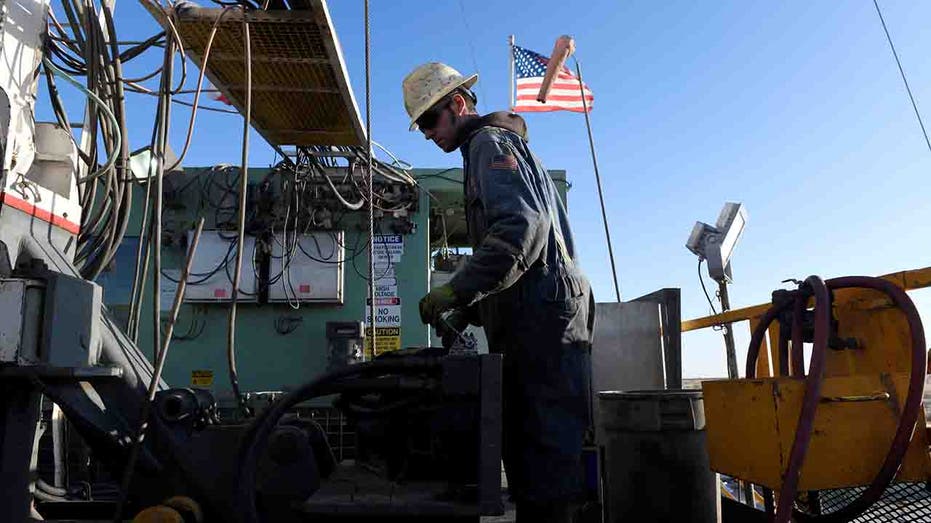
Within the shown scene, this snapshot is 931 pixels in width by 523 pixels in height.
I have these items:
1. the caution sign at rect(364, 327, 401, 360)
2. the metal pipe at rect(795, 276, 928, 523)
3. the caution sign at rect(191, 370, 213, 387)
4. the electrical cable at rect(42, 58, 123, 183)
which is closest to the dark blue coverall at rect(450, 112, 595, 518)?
the metal pipe at rect(795, 276, 928, 523)

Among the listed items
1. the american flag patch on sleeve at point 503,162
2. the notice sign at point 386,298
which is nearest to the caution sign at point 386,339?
the notice sign at point 386,298

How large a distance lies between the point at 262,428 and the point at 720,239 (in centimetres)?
406

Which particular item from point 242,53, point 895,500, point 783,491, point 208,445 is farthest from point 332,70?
point 895,500

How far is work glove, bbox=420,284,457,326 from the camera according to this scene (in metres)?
2.13

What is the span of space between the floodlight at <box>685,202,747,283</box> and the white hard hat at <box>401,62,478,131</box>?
2993 millimetres

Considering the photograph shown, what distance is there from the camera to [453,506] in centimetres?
170

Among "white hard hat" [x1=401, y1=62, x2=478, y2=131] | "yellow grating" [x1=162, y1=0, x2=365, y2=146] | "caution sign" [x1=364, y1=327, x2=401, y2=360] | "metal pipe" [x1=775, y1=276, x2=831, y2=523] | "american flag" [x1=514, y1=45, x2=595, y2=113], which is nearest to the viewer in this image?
"metal pipe" [x1=775, y1=276, x2=831, y2=523]

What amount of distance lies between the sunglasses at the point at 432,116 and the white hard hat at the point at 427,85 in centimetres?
3

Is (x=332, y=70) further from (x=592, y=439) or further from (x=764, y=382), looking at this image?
(x=764, y=382)

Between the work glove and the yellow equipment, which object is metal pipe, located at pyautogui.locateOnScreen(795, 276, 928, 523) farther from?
the work glove

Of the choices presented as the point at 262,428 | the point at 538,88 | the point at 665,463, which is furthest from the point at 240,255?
the point at 538,88

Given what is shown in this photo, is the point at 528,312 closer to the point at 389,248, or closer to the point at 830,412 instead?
the point at 830,412

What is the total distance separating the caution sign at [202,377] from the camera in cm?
602

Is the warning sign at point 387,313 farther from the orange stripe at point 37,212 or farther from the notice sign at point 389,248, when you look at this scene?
the orange stripe at point 37,212
